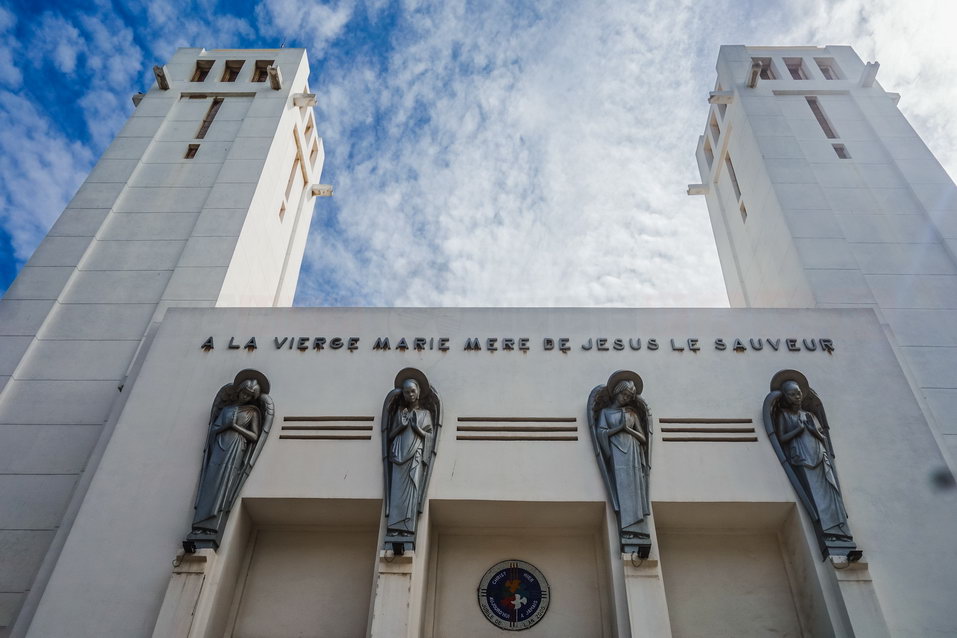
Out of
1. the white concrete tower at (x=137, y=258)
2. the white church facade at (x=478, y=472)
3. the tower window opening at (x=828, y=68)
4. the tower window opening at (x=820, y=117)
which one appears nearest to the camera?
the white church facade at (x=478, y=472)

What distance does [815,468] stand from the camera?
454 inches

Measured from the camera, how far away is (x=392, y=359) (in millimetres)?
13680

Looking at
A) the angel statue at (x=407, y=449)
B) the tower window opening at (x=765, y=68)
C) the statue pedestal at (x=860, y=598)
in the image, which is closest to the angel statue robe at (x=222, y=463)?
the angel statue at (x=407, y=449)

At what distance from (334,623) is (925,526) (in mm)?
9398

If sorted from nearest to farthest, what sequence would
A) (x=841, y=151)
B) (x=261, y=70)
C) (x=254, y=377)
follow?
(x=254, y=377), (x=841, y=151), (x=261, y=70)

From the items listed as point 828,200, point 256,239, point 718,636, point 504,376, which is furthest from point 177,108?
point 718,636

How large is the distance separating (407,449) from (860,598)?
706 cm

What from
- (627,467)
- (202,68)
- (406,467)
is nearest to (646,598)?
(627,467)

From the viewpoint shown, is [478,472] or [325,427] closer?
[478,472]

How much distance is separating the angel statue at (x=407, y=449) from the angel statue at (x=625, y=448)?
2833 millimetres

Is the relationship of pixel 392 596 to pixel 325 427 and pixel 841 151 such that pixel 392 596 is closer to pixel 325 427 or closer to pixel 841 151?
pixel 325 427

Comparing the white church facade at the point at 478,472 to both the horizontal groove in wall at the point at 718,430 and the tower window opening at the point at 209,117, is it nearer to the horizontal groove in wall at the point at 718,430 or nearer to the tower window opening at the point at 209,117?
the horizontal groove in wall at the point at 718,430

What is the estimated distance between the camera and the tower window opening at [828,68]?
2601cm

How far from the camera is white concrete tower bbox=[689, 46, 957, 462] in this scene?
16.8 m
